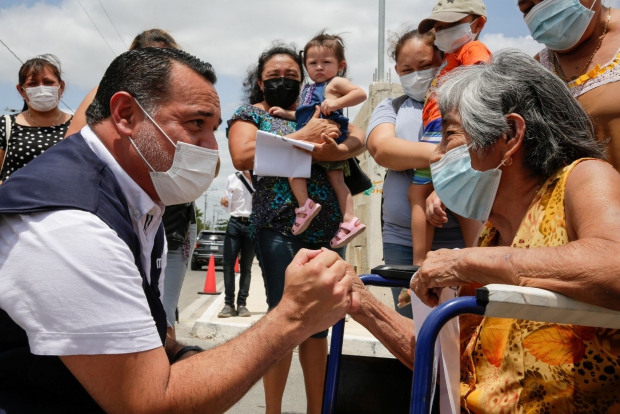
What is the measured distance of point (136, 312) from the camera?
4.71ft

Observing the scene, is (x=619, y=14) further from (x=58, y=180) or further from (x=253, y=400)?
(x=253, y=400)

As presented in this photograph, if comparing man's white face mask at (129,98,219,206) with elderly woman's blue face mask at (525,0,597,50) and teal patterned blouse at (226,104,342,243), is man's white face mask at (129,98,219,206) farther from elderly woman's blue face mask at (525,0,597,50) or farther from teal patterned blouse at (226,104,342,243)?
elderly woman's blue face mask at (525,0,597,50)

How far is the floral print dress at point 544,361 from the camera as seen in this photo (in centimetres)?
159

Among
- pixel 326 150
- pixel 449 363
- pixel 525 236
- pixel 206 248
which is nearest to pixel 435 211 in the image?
pixel 326 150

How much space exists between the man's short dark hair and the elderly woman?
953 millimetres

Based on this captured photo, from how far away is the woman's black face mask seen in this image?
3672 mm

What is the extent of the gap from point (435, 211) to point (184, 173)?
146 cm

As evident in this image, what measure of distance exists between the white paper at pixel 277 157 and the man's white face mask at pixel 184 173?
122cm

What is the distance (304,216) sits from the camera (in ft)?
10.4

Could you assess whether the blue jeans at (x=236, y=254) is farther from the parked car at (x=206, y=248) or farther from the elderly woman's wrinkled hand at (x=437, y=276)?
the parked car at (x=206, y=248)

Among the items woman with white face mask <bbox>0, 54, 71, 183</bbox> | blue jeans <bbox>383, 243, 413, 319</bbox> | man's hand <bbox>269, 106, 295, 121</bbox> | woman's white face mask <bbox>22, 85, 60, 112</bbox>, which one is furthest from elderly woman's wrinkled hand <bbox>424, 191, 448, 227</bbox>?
woman's white face mask <bbox>22, 85, 60, 112</bbox>

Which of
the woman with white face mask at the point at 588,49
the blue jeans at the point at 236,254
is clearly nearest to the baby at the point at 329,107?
the woman with white face mask at the point at 588,49

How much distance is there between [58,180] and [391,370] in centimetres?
145

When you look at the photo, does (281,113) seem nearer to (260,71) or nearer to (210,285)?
(260,71)
